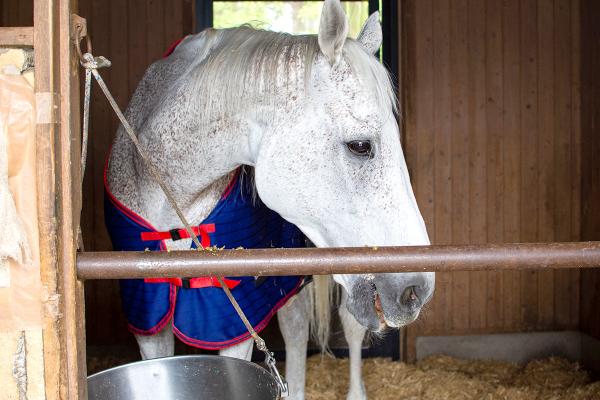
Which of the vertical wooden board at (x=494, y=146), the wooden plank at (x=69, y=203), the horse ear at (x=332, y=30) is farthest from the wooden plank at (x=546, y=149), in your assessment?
the wooden plank at (x=69, y=203)

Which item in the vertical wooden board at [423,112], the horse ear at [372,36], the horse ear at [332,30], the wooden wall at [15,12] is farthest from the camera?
the vertical wooden board at [423,112]

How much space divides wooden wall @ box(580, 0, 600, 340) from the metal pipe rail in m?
2.80

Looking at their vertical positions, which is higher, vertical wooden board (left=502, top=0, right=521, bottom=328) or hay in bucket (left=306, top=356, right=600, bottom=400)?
vertical wooden board (left=502, top=0, right=521, bottom=328)

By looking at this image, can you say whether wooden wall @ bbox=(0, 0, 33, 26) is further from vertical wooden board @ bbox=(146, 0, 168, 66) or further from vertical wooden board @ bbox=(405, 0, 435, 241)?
vertical wooden board @ bbox=(405, 0, 435, 241)

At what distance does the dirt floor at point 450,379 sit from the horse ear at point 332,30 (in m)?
2.24

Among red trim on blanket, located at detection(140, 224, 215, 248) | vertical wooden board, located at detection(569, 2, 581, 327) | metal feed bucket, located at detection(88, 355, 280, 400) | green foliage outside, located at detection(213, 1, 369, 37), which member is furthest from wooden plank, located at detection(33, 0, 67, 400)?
green foliage outside, located at detection(213, 1, 369, 37)

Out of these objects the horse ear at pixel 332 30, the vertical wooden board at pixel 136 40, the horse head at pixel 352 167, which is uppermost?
the vertical wooden board at pixel 136 40

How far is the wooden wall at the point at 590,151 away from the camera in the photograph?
3729mm

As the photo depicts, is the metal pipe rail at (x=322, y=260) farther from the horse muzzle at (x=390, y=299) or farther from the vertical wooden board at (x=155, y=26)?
the vertical wooden board at (x=155, y=26)

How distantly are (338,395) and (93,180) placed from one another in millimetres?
1842

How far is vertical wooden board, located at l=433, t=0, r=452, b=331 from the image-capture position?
386cm

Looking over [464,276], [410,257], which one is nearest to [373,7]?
[464,276]

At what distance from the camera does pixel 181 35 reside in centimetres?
370

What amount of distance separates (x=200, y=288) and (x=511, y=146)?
2.54 m
